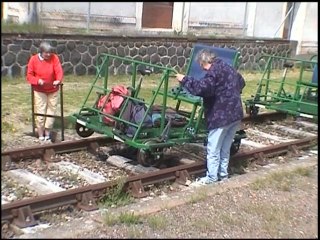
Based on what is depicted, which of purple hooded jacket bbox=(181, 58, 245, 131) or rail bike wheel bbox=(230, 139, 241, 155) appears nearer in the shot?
purple hooded jacket bbox=(181, 58, 245, 131)

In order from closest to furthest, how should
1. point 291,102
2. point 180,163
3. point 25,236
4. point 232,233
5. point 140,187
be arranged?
1. point 25,236
2. point 232,233
3. point 140,187
4. point 180,163
5. point 291,102

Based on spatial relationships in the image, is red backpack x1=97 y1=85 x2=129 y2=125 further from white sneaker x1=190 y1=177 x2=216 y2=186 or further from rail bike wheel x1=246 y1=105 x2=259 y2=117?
rail bike wheel x1=246 y1=105 x2=259 y2=117

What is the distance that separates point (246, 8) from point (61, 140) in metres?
12.7

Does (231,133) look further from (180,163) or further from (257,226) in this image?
(257,226)

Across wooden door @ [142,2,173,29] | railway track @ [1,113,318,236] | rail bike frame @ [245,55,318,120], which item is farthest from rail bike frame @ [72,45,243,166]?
wooden door @ [142,2,173,29]

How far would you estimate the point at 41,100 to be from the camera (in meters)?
8.66

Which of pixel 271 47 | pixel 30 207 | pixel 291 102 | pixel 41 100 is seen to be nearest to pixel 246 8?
pixel 271 47

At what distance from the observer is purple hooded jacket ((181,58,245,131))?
6922 millimetres

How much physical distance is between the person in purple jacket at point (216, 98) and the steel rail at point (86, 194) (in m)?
0.35

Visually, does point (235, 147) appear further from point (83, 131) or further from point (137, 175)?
point (83, 131)

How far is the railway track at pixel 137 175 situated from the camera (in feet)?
18.4

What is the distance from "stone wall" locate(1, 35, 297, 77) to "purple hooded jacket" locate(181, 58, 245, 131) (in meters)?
6.90

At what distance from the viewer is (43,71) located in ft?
27.4

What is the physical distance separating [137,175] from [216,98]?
4.40 feet
